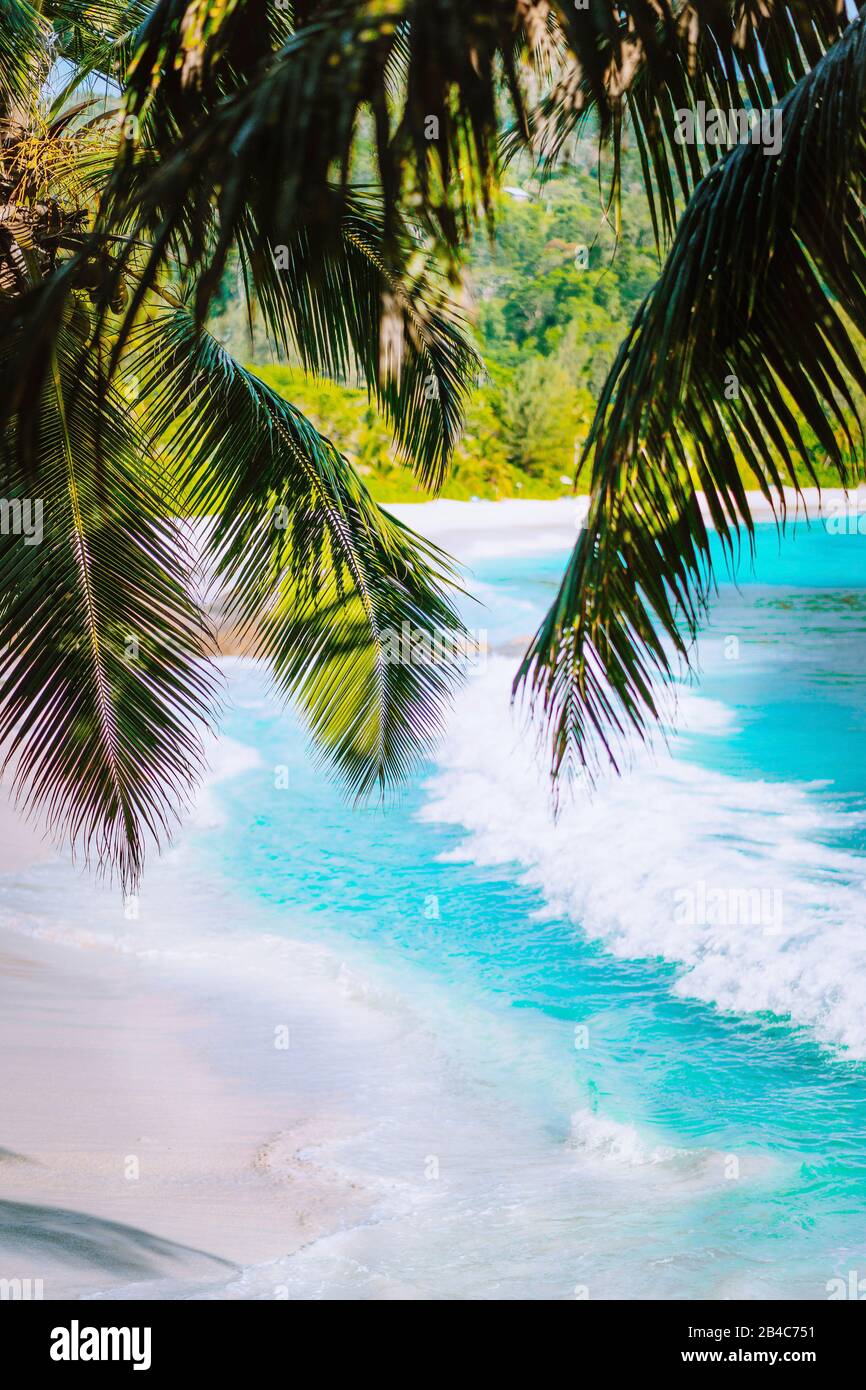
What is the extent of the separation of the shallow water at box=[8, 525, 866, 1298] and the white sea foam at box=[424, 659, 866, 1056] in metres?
0.03

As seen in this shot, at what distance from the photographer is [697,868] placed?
11.0 meters

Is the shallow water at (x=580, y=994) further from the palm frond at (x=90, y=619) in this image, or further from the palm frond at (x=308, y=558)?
the palm frond at (x=90, y=619)

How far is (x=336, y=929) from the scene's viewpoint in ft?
31.4

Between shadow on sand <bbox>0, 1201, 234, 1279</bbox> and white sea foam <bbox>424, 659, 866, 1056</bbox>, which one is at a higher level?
white sea foam <bbox>424, 659, 866, 1056</bbox>

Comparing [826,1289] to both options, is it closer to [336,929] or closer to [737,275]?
[737,275]

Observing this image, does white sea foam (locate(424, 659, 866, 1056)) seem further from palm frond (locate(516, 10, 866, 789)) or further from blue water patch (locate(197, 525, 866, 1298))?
palm frond (locate(516, 10, 866, 789))

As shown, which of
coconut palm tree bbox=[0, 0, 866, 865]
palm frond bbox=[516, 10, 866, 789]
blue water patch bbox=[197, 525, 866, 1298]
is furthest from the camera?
blue water patch bbox=[197, 525, 866, 1298]

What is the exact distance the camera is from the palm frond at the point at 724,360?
2.07 m

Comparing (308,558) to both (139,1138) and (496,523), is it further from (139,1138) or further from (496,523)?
(496,523)

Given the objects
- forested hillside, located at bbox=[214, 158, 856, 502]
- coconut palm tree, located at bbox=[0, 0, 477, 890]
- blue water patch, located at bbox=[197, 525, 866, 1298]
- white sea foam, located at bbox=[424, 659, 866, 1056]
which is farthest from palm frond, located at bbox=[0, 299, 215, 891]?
forested hillside, located at bbox=[214, 158, 856, 502]

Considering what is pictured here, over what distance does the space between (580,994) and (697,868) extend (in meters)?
2.78

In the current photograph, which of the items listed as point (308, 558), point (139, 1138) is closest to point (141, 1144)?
point (139, 1138)

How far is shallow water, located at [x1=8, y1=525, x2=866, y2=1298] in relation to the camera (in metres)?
5.21
